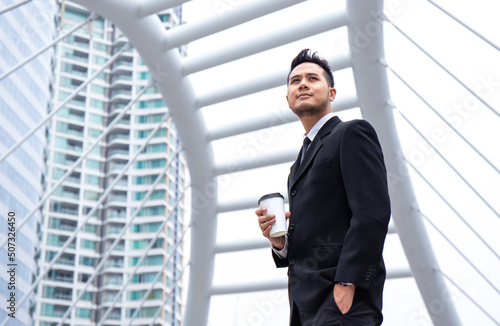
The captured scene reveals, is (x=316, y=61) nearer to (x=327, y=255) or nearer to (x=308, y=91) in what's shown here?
(x=308, y=91)

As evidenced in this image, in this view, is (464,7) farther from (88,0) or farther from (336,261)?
(336,261)

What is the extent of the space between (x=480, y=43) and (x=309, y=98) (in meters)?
6.56

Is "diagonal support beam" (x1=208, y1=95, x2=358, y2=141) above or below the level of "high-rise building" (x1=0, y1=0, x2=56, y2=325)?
below

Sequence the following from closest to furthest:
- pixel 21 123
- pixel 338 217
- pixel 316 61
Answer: pixel 338 217 → pixel 316 61 → pixel 21 123

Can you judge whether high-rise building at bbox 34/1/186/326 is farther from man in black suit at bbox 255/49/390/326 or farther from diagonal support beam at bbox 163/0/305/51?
man in black suit at bbox 255/49/390/326

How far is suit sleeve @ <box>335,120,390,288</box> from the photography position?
99.6 inches

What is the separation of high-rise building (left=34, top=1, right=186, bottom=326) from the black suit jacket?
70.3m

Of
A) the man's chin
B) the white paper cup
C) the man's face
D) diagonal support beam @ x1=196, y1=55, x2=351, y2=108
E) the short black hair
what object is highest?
diagonal support beam @ x1=196, y1=55, x2=351, y2=108

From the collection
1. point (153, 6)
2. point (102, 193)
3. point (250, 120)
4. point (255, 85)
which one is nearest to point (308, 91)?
point (153, 6)

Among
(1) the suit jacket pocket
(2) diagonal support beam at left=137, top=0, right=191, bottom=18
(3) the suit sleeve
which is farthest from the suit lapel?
(2) diagonal support beam at left=137, top=0, right=191, bottom=18

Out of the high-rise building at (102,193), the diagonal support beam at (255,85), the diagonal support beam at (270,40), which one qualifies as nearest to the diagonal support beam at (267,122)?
the diagonal support beam at (255,85)

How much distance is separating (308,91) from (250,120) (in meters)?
6.78

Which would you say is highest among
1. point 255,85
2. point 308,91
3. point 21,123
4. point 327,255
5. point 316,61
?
point 21,123

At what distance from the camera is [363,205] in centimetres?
260
